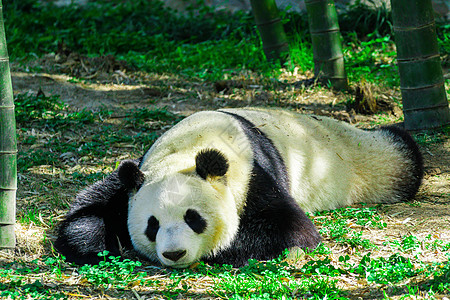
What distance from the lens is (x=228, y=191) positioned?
345 cm

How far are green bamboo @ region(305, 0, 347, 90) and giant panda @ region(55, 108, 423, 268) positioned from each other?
231 centimetres

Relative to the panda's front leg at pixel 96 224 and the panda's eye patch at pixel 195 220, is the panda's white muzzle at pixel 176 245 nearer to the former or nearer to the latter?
the panda's eye patch at pixel 195 220

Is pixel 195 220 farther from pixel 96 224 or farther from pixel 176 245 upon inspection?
pixel 96 224

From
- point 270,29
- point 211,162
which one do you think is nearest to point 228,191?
point 211,162

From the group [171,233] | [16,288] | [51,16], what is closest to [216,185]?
[171,233]

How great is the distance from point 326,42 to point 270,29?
1132mm

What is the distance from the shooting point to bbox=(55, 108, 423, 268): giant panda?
3.29 m

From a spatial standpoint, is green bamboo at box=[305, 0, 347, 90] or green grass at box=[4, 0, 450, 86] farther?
green grass at box=[4, 0, 450, 86]

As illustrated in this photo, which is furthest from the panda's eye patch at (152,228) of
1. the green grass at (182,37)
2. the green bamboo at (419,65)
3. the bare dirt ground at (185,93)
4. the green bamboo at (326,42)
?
the green grass at (182,37)

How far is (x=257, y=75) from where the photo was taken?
24.4ft

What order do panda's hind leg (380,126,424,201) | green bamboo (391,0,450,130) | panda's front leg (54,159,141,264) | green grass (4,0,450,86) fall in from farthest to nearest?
green grass (4,0,450,86) → green bamboo (391,0,450,130) → panda's hind leg (380,126,424,201) → panda's front leg (54,159,141,264)

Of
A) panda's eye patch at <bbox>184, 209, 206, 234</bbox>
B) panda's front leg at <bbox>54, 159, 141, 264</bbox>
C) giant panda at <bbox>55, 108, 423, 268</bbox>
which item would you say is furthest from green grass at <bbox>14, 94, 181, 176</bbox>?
panda's eye patch at <bbox>184, 209, 206, 234</bbox>

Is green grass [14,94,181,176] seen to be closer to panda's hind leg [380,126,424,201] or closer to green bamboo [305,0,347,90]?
green bamboo [305,0,347,90]

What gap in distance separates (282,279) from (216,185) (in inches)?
28.6
